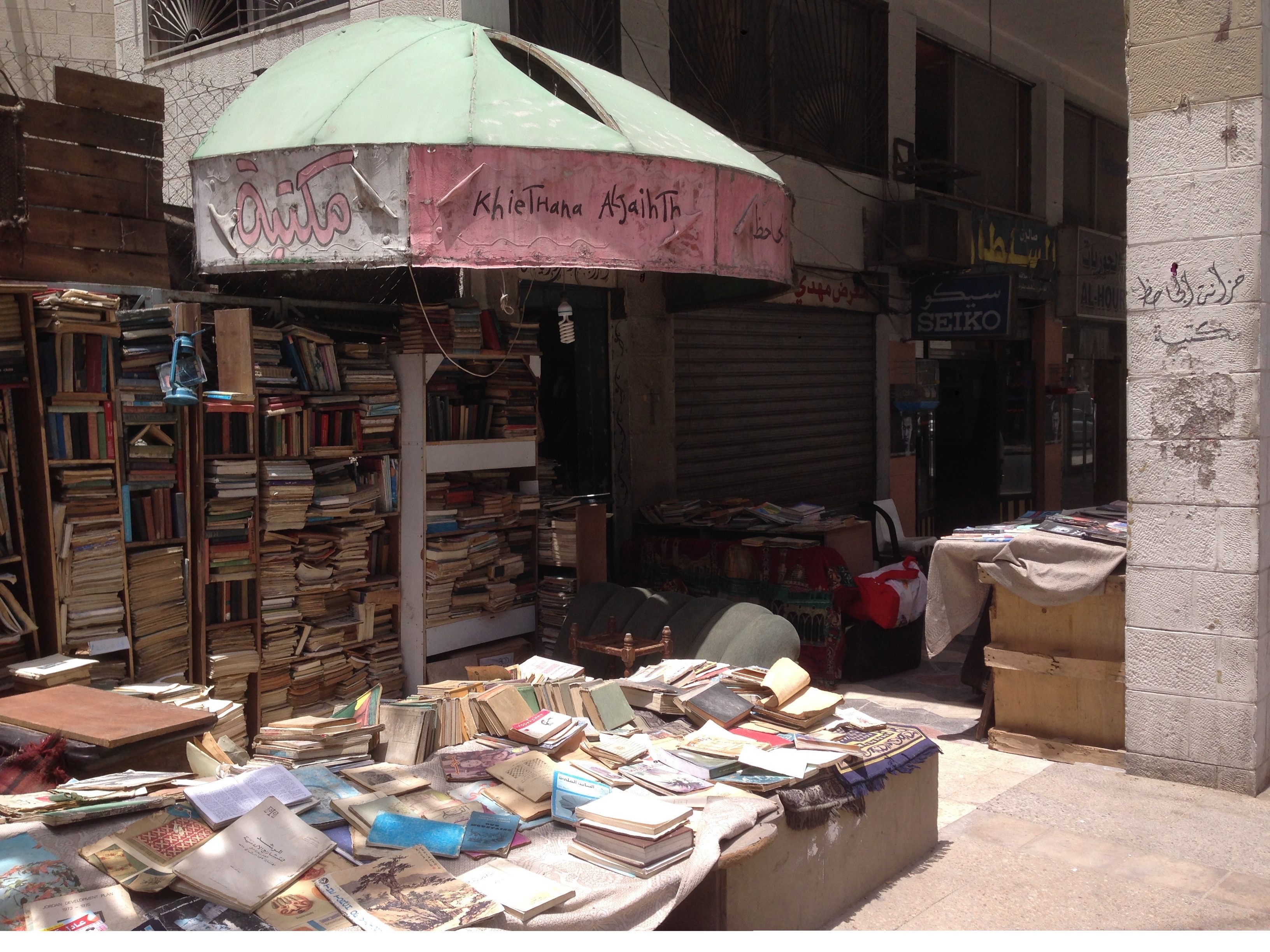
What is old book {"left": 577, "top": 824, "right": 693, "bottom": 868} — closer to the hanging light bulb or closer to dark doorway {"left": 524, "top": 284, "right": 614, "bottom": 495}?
the hanging light bulb

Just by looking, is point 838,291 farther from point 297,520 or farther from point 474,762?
point 474,762

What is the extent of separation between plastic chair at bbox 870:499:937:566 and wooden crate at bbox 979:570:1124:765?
3464 millimetres

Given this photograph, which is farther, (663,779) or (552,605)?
(552,605)

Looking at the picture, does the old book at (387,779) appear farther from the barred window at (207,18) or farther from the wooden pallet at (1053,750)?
the barred window at (207,18)

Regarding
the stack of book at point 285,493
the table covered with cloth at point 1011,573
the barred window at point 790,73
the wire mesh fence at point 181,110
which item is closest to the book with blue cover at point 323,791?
the stack of book at point 285,493

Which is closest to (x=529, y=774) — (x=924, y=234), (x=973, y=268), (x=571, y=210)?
(x=571, y=210)

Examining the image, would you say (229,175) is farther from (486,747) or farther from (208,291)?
(486,747)

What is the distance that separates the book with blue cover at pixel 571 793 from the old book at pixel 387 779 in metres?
0.58

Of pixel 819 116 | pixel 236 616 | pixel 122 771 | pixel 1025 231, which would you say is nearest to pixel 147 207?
pixel 236 616

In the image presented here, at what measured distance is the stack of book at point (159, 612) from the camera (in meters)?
6.37

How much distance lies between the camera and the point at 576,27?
9414 millimetres

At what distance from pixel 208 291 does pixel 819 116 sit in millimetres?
7391

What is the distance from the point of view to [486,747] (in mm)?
5000

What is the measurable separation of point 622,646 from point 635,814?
10.0 ft
